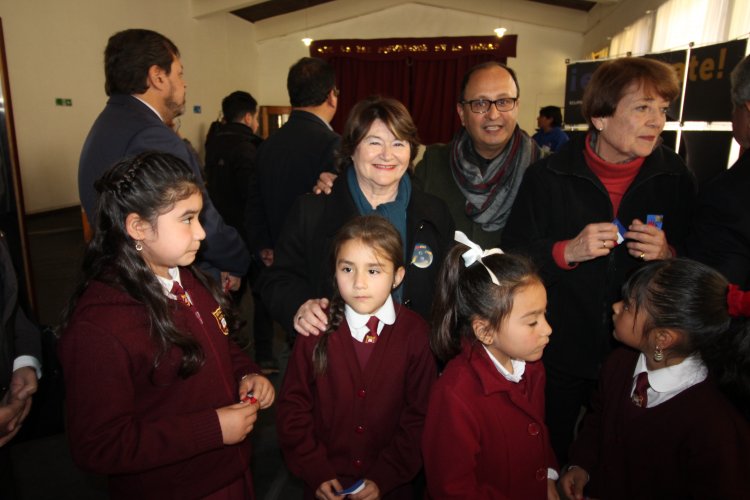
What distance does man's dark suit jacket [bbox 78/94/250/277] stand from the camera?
182 centimetres

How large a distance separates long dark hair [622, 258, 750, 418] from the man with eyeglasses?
2.31ft

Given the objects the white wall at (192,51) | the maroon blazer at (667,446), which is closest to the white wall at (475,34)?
the white wall at (192,51)

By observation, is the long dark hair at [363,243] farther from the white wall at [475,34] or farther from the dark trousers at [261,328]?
the white wall at [475,34]

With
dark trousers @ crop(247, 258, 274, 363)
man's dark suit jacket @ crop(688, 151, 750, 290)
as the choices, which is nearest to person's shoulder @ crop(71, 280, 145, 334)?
man's dark suit jacket @ crop(688, 151, 750, 290)

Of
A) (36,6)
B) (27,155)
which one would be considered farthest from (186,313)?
(36,6)

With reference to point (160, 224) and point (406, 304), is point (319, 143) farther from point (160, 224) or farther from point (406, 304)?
point (160, 224)

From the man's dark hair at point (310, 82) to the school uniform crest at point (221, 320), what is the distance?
1.59 m

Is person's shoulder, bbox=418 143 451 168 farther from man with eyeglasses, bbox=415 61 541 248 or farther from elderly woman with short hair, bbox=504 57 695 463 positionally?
elderly woman with short hair, bbox=504 57 695 463

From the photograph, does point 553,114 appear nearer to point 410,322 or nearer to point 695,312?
point 695,312

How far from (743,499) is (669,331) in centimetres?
43

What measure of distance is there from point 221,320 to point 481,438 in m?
0.80

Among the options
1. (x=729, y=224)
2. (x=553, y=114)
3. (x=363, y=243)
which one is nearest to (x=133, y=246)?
(x=363, y=243)

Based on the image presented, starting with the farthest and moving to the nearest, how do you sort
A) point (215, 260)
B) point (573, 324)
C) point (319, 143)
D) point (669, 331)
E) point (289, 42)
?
1. point (289, 42)
2. point (319, 143)
3. point (215, 260)
4. point (573, 324)
5. point (669, 331)

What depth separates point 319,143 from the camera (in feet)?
8.56
